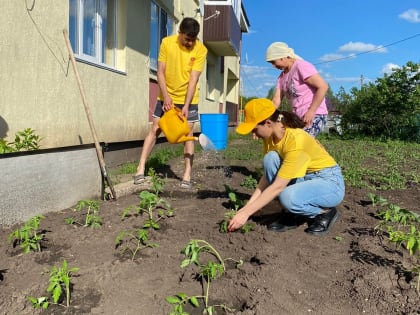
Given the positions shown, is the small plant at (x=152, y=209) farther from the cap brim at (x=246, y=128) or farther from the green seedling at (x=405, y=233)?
the green seedling at (x=405, y=233)

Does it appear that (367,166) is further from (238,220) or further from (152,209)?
(238,220)

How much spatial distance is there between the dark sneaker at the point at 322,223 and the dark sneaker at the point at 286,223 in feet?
0.35

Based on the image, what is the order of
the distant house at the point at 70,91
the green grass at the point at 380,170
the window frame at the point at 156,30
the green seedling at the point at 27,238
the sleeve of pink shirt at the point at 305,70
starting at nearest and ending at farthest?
the green seedling at the point at 27,238 → the distant house at the point at 70,91 → the sleeve of pink shirt at the point at 305,70 → the green grass at the point at 380,170 → the window frame at the point at 156,30

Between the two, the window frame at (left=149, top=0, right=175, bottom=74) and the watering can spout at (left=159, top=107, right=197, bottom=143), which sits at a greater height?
the window frame at (left=149, top=0, right=175, bottom=74)

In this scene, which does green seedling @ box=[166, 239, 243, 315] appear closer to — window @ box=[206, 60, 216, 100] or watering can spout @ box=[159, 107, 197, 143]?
watering can spout @ box=[159, 107, 197, 143]

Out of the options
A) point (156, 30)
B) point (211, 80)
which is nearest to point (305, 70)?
point (156, 30)

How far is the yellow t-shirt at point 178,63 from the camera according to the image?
182 inches

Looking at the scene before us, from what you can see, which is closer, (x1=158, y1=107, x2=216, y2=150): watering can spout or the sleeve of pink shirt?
the sleeve of pink shirt

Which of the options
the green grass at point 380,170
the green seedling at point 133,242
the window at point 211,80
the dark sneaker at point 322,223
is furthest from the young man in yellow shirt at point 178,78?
the window at point 211,80

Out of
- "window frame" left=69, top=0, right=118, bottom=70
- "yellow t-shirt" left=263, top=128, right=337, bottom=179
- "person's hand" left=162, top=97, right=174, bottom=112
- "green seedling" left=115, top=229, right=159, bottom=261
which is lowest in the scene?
"green seedling" left=115, top=229, right=159, bottom=261

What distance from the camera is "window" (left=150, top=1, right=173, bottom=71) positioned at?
808 centimetres

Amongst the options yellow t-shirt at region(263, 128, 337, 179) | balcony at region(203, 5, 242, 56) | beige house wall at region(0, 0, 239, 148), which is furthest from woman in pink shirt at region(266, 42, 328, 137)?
balcony at region(203, 5, 242, 56)

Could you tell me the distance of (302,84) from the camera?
13.5 ft

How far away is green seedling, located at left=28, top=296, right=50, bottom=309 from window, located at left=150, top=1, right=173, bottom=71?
6.31 metres
